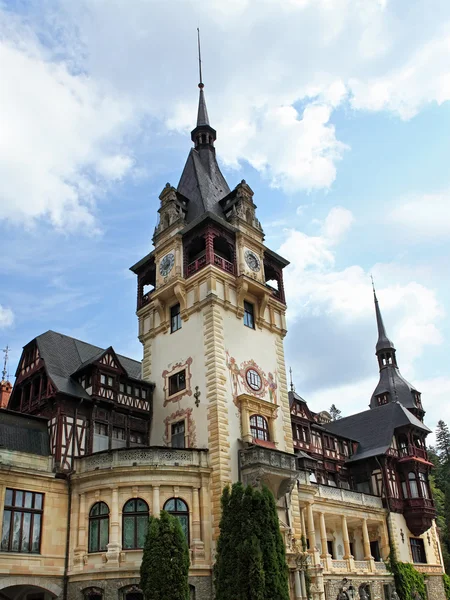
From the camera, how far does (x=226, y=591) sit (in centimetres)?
2258

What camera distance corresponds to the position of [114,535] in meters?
26.6

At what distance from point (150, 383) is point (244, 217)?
38.6 feet

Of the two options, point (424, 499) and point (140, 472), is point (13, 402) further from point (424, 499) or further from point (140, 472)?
point (424, 499)

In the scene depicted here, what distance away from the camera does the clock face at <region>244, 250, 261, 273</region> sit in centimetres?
3691

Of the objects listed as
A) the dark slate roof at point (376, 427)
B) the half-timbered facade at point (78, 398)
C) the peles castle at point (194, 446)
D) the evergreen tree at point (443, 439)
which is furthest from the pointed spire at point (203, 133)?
the evergreen tree at point (443, 439)

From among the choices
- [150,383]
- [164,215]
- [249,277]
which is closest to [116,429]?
[150,383]

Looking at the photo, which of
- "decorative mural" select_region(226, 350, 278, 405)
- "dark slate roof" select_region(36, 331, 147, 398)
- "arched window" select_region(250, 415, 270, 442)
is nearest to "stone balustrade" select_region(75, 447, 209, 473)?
"dark slate roof" select_region(36, 331, 147, 398)

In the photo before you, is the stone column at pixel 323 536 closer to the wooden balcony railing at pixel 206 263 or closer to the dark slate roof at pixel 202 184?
the wooden balcony railing at pixel 206 263

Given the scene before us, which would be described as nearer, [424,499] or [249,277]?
[249,277]

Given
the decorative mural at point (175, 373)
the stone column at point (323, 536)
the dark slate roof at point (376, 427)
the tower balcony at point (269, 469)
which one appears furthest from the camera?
the dark slate roof at point (376, 427)

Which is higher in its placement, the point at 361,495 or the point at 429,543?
the point at 361,495

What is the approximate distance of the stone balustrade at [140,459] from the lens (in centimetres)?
2789

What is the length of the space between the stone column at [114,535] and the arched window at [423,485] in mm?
27031

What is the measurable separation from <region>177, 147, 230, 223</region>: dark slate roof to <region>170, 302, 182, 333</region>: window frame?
578cm
